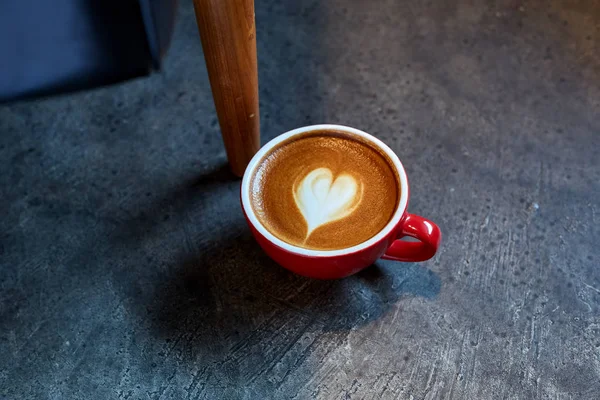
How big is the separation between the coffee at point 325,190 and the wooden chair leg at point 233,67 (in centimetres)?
7

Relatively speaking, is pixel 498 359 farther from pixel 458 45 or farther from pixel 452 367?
pixel 458 45

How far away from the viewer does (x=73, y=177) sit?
2.60ft

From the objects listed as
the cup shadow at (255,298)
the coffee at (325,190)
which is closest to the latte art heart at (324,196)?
the coffee at (325,190)

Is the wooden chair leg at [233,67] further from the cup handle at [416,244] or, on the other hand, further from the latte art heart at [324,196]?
the cup handle at [416,244]

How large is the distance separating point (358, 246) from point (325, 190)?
89 mm

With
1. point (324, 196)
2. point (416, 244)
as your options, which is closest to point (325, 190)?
point (324, 196)

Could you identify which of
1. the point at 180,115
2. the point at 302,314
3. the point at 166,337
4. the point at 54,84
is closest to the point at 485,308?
the point at 302,314

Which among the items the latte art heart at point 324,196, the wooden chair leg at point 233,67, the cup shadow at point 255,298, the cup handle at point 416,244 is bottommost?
the cup shadow at point 255,298

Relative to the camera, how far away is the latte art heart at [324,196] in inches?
24.9

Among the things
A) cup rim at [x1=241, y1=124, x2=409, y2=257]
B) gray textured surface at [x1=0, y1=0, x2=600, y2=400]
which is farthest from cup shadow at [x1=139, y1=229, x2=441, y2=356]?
cup rim at [x1=241, y1=124, x2=409, y2=257]

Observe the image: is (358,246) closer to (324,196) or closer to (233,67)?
(324,196)

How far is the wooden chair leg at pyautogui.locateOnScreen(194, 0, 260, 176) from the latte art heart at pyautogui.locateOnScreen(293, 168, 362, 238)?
11 centimetres

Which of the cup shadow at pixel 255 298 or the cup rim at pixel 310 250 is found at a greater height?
the cup rim at pixel 310 250

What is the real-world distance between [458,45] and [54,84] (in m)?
0.60
